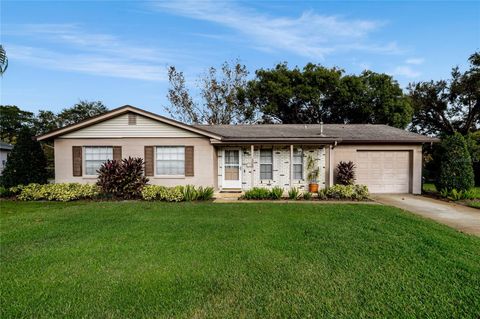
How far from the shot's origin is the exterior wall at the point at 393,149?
13391mm

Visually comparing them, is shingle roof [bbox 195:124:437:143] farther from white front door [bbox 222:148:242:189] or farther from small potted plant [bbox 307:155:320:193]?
small potted plant [bbox 307:155:320:193]

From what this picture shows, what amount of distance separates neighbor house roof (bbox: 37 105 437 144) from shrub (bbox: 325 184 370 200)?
95.6 inches

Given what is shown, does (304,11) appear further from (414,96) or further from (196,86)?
(414,96)

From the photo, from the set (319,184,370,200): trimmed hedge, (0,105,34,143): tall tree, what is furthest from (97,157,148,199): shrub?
(0,105,34,143): tall tree

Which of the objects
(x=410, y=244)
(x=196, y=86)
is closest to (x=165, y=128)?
(x=410, y=244)

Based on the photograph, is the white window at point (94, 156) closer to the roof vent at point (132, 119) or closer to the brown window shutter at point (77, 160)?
the brown window shutter at point (77, 160)

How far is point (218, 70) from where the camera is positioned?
27.0 metres

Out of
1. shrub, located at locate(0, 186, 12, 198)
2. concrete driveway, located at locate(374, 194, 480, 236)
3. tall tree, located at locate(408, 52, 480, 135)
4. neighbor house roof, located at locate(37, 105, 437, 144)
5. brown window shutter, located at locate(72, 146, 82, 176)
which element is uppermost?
Answer: tall tree, located at locate(408, 52, 480, 135)

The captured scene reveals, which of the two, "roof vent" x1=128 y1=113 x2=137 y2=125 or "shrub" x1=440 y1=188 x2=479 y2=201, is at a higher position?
"roof vent" x1=128 y1=113 x2=137 y2=125

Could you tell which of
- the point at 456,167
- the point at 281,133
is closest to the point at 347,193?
the point at 281,133

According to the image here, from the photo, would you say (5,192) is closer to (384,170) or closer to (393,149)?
(384,170)

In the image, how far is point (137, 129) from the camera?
12305mm

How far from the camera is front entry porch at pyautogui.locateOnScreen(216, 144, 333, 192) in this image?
13508 mm

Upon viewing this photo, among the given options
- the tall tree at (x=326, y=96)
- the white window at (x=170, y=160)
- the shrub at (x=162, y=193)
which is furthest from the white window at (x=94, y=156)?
the tall tree at (x=326, y=96)
